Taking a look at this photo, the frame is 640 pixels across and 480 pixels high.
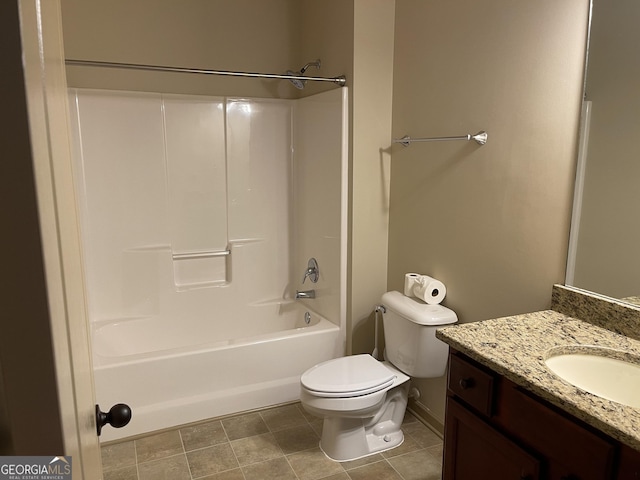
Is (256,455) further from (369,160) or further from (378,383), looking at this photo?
(369,160)

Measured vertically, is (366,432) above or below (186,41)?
below

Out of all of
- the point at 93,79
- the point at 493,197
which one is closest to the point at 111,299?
the point at 93,79

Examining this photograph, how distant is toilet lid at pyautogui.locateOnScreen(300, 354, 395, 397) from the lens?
2.19m

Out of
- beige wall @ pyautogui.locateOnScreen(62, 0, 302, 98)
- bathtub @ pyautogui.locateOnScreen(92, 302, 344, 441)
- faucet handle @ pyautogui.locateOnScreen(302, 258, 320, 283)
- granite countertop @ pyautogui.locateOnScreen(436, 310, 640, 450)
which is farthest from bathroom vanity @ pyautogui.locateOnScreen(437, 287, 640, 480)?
beige wall @ pyautogui.locateOnScreen(62, 0, 302, 98)

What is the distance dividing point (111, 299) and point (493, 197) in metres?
2.36

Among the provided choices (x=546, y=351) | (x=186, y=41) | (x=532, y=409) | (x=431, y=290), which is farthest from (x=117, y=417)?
(x=186, y=41)

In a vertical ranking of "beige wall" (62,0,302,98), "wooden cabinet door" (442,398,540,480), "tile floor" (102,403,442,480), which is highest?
"beige wall" (62,0,302,98)

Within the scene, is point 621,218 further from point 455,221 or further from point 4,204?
point 4,204

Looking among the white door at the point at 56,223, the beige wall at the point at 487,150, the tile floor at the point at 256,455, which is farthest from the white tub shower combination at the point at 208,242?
the white door at the point at 56,223

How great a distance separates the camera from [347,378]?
227 centimetres

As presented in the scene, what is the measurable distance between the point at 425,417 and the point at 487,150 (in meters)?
1.48

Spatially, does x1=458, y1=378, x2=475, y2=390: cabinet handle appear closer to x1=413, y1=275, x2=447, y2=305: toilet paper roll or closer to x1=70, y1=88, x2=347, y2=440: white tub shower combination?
x1=413, y1=275, x2=447, y2=305: toilet paper roll

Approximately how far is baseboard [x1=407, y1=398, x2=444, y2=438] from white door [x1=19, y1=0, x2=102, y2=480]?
217 centimetres

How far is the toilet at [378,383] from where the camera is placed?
220 cm
